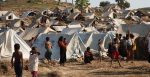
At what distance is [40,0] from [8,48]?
360ft

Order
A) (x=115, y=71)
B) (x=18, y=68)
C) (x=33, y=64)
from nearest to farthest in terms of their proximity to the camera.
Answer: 1. (x=18, y=68)
2. (x=33, y=64)
3. (x=115, y=71)

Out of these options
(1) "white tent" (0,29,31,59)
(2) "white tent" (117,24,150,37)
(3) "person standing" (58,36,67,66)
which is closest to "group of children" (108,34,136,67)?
(3) "person standing" (58,36,67,66)

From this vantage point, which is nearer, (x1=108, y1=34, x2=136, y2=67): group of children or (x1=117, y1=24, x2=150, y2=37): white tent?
(x1=108, y1=34, x2=136, y2=67): group of children

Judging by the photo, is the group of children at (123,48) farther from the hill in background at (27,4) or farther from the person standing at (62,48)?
the hill in background at (27,4)

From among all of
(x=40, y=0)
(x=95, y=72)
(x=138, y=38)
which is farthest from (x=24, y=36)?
(x=40, y=0)

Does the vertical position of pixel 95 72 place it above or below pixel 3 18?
above

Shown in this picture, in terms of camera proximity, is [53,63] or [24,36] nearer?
[53,63]

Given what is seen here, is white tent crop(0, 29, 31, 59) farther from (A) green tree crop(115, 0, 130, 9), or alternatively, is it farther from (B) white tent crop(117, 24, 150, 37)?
(A) green tree crop(115, 0, 130, 9)

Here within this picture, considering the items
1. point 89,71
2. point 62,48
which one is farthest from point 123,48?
point 89,71

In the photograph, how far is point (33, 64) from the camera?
52.8 feet

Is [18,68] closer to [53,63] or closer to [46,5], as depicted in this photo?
[53,63]

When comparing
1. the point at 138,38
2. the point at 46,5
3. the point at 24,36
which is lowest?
the point at 46,5

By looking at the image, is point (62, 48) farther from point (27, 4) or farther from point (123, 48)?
point (27, 4)

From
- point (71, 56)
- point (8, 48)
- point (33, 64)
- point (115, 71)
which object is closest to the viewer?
point (33, 64)
